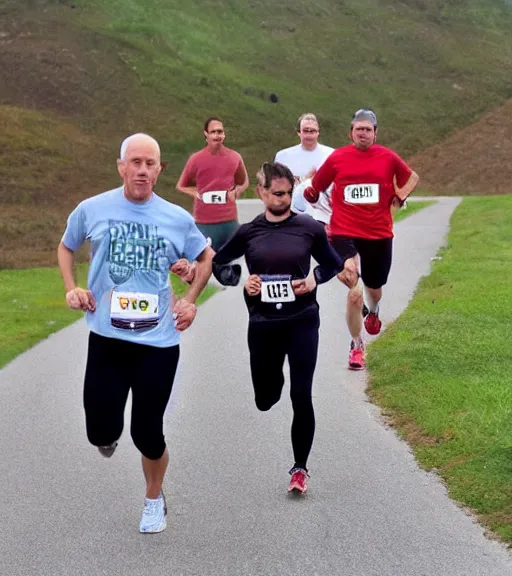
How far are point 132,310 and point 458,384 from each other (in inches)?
160

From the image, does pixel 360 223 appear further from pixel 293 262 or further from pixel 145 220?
pixel 145 220

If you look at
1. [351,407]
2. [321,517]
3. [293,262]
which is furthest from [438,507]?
[351,407]

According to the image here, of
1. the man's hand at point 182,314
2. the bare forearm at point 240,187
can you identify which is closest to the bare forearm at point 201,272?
the man's hand at point 182,314

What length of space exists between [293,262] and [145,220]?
1105 mm

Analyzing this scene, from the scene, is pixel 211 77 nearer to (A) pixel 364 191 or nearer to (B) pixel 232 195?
(B) pixel 232 195

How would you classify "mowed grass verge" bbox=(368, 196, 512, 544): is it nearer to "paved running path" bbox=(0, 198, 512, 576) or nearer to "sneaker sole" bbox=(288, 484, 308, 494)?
"paved running path" bbox=(0, 198, 512, 576)

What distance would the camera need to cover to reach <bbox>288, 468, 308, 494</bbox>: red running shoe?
6.70 meters

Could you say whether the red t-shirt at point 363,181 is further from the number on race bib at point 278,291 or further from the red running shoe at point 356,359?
the number on race bib at point 278,291

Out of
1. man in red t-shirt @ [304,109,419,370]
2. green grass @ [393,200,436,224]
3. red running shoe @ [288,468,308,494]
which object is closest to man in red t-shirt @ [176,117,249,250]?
man in red t-shirt @ [304,109,419,370]

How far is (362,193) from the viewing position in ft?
32.6

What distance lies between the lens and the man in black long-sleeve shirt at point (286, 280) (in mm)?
6781

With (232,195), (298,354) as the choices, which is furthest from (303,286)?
(232,195)

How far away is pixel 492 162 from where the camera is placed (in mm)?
54188

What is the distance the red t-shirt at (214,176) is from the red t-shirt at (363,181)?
10.4ft
